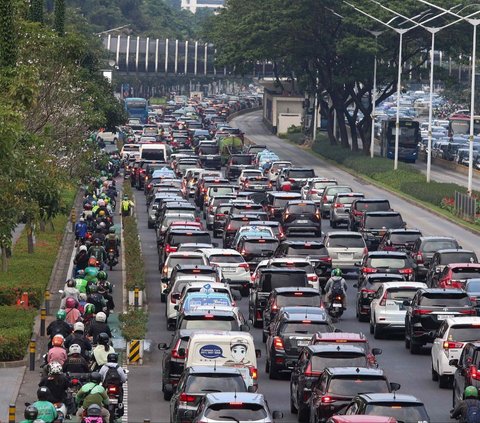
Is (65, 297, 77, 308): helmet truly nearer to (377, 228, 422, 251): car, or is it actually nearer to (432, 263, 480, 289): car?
(432, 263, 480, 289): car

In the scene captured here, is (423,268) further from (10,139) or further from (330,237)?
(10,139)

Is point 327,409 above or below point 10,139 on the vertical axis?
below

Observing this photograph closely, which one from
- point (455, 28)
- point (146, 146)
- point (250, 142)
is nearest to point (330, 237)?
point (146, 146)

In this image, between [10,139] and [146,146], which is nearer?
[10,139]

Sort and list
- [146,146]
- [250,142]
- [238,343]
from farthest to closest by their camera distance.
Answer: [250,142], [146,146], [238,343]

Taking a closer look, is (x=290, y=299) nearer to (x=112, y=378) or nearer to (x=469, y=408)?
(x=112, y=378)

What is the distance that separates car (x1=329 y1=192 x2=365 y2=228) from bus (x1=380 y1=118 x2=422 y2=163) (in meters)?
44.3

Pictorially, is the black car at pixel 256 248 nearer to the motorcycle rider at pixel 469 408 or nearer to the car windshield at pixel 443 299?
the car windshield at pixel 443 299

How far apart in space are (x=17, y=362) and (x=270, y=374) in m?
5.07

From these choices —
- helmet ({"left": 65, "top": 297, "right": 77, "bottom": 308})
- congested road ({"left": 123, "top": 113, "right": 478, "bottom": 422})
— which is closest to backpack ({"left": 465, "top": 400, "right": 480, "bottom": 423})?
congested road ({"left": 123, "top": 113, "right": 478, "bottom": 422})

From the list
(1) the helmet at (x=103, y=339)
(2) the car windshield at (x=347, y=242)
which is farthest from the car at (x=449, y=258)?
(1) the helmet at (x=103, y=339)

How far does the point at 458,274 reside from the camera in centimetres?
4509

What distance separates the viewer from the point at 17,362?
3641cm

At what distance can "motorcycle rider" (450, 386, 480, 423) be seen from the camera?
26844 millimetres
